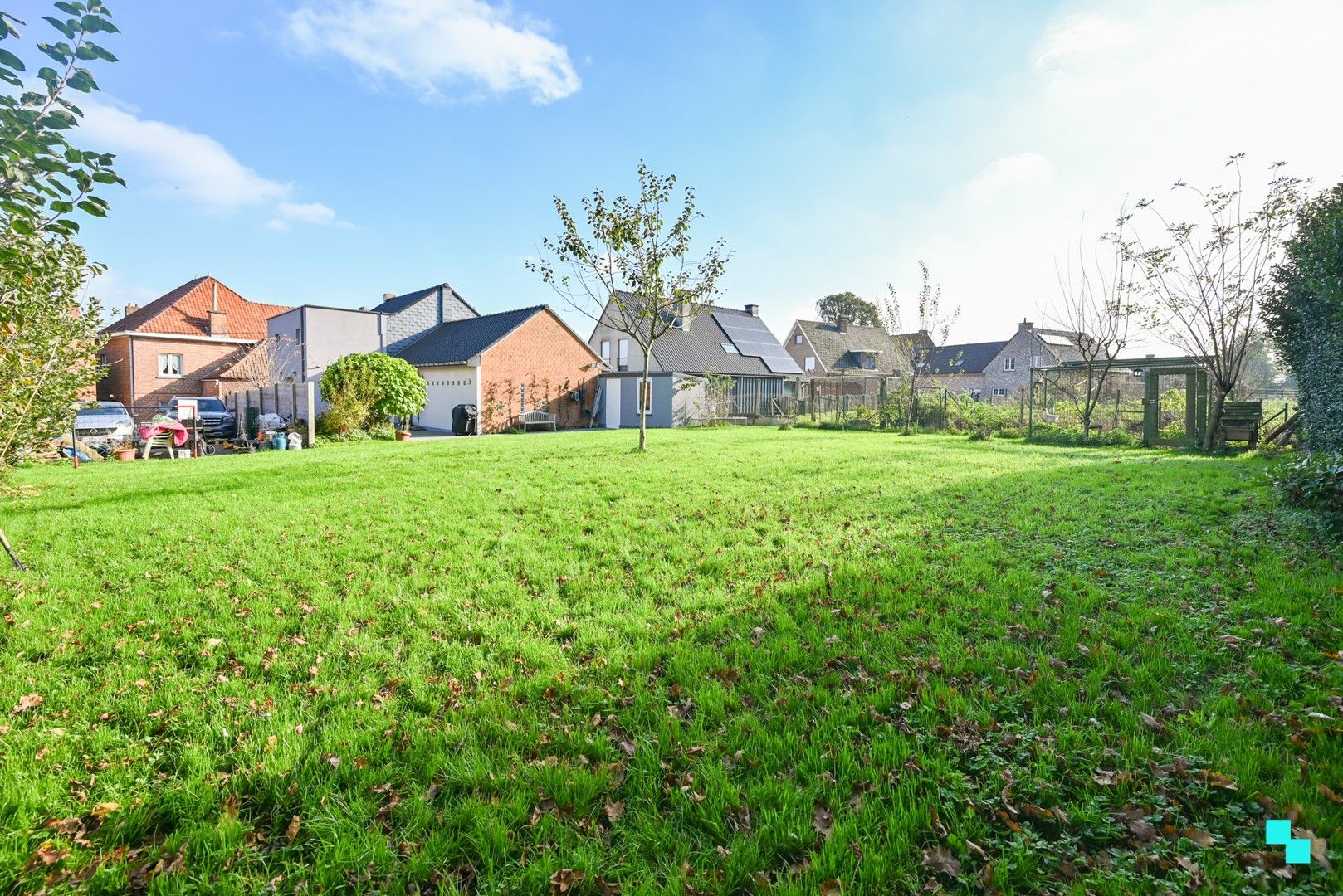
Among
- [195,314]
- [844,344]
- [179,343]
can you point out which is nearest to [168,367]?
[179,343]

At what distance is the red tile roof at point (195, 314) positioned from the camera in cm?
3122

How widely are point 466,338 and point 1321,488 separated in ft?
91.1

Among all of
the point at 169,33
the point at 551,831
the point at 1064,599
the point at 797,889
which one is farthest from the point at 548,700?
the point at 169,33

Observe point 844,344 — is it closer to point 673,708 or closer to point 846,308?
point 846,308

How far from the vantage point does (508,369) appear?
84.2 ft

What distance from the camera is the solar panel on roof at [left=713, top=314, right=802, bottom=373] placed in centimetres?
3275

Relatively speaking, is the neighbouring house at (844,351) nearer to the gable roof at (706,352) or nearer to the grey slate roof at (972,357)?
the grey slate roof at (972,357)

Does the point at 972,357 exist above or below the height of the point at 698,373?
above

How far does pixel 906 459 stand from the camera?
41.7 ft

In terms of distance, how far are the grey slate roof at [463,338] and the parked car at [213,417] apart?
7565 mm

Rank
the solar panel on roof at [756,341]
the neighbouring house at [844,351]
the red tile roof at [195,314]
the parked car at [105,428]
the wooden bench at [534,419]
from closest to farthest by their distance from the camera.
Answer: the parked car at [105,428]
the wooden bench at [534,419]
the red tile roof at [195,314]
the solar panel on roof at [756,341]
the neighbouring house at [844,351]

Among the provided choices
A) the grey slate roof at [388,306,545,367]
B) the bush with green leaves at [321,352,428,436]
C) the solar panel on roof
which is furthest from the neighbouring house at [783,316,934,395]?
the bush with green leaves at [321,352,428,436]

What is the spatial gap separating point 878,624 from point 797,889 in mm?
2321

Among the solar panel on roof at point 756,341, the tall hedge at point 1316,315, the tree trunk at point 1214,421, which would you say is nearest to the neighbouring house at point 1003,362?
the solar panel on roof at point 756,341
